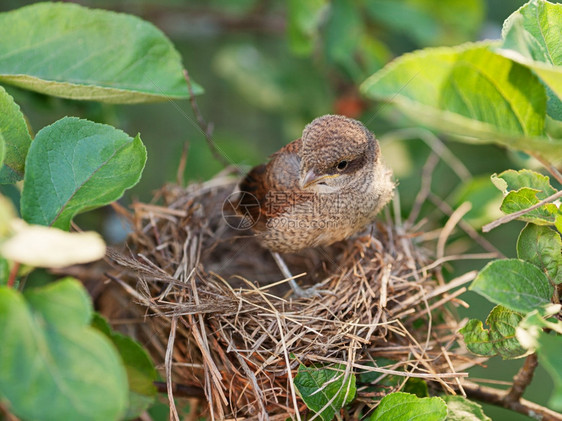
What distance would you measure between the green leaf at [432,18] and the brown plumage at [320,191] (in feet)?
3.50

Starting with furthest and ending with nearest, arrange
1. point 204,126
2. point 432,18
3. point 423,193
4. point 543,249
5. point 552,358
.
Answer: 1. point 432,18
2. point 423,193
3. point 204,126
4. point 543,249
5. point 552,358

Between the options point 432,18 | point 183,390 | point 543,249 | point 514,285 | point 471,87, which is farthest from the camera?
point 432,18

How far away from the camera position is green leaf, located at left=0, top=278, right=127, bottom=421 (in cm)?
95

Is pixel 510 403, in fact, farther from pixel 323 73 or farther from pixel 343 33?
pixel 323 73

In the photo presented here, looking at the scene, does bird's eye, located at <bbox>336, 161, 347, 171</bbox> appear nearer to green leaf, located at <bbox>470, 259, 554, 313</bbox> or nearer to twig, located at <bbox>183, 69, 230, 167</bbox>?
twig, located at <bbox>183, 69, 230, 167</bbox>

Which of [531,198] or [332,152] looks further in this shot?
[332,152]

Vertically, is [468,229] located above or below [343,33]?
below

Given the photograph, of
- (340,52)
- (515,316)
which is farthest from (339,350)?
(340,52)

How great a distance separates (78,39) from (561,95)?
146 cm

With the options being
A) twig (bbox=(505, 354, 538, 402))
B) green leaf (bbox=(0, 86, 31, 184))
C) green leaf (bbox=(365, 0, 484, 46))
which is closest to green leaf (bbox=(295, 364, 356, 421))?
twig (bbox=(505, 354, 538, 402))

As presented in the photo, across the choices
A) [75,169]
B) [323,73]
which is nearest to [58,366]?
[75,169]

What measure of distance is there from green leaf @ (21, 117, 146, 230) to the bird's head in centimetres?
60

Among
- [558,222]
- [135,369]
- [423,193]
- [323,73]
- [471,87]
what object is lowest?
[135,369]

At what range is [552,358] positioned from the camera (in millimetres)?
1079
